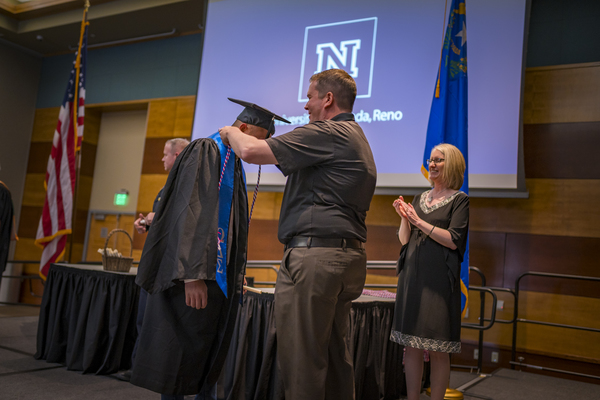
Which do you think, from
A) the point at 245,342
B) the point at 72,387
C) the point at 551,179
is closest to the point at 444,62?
the point at 551,179

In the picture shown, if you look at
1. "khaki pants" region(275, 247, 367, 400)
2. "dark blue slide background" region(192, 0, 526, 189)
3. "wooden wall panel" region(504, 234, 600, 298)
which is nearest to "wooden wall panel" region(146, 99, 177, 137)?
"dark blue slide background" region(192, 0, 526, 189)

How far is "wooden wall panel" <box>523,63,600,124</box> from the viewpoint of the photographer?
4.48 metres

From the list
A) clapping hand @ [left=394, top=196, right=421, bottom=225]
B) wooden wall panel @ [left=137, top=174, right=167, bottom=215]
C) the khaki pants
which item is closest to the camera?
the khaki pants

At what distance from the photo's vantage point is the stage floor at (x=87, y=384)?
2.73 metres

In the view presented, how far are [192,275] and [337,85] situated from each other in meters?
0.87

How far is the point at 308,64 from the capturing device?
17.2 feet

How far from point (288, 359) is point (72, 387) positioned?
1.87 metres

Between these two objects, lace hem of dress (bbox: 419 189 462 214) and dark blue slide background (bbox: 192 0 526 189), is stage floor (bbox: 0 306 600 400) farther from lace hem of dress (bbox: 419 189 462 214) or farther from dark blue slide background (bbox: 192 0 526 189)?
dark blue slide background (bbox: 192 0 526 189)

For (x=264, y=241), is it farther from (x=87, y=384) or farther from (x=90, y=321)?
(x=87, y=384)

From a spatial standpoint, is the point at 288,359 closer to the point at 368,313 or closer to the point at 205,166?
the point at 205,166

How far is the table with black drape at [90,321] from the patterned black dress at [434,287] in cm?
185

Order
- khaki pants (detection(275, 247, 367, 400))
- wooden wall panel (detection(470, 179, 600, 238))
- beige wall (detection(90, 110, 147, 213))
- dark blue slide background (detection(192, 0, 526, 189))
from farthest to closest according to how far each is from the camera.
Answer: beige wall (detection(90, 110, 147, 213)), wooden wall panel (detection(470, 179, 600, 238)), dark blue slide background (detection(192, 0, 526, 189)), khaki pants (detection(275, 247, 367, 400))

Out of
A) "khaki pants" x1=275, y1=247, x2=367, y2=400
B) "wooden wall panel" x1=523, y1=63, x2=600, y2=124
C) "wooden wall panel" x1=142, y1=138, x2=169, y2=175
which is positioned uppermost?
"wooden wall panel" x1=523, y1=63, x2=600, y2=124

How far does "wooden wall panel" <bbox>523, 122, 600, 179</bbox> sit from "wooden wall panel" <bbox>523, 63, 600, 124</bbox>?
0.08 metres
